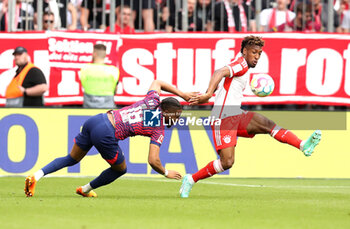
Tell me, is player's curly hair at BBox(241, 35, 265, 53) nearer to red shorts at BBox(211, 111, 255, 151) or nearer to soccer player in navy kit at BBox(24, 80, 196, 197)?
red shorts at BBox(211, 111, 255, 151)

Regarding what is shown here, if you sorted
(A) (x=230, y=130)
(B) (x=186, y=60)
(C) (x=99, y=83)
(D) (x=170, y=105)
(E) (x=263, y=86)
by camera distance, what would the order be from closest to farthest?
(D) (x=170, y=105)
(A) (x=230, y=130)
(E) (x=263, y=86)
(C) (x=99, y=83)
(B) (x=186, y=60)

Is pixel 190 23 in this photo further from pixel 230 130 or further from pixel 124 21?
pixel 230 130

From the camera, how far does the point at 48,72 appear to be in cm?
1656

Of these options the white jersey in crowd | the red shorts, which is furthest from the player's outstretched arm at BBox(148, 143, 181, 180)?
the white jersey in crowd

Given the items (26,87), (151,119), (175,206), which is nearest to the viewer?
(175,206)

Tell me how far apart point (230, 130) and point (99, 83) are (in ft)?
16.8

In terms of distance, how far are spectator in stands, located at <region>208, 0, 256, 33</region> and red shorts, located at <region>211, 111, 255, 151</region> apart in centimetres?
515

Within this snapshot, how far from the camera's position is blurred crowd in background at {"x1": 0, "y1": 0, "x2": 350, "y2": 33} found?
16516mm

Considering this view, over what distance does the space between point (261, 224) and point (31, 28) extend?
9.80 m

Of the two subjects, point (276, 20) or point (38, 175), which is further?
point (276, 20)

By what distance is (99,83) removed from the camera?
16.0m

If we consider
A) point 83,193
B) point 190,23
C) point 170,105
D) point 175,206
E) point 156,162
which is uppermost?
point 190,23

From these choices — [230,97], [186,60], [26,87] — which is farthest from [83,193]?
[186,60]

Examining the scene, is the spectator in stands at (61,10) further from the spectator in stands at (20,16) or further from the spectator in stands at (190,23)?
the spectator in stands at (190,23)
